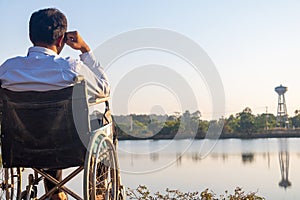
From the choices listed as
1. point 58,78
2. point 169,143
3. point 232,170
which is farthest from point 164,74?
point 232,170

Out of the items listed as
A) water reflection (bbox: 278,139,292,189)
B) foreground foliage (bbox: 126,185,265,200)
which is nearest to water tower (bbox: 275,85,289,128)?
water reflection (bbox: 278,139,292,189)

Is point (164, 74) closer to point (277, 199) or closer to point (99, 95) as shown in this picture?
Answer: point (99, 95)

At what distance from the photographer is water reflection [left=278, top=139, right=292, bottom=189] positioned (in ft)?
23.8

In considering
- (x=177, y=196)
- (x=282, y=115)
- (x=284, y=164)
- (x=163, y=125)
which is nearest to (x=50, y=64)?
(x=163, y=125)

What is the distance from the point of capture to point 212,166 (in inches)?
332

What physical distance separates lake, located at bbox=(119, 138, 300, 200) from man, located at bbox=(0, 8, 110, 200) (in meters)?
0.69

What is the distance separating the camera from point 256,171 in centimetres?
840

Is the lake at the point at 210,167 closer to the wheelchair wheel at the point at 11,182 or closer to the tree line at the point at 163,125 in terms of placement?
the tree line at the point at 163,125

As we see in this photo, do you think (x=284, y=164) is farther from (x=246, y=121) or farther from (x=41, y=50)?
(x=41, y=50)

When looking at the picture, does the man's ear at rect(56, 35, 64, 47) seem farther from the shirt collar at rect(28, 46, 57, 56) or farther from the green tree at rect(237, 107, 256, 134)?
the green tree at rect(237, 107, 256, 134)

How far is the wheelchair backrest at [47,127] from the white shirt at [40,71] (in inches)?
1.2

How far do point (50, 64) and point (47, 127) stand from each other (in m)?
0.24

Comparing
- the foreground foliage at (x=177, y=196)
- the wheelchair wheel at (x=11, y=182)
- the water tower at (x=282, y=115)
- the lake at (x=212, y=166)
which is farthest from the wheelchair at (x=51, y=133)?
the water tower at (x=282, y=115)

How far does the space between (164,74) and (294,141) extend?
1294cm
